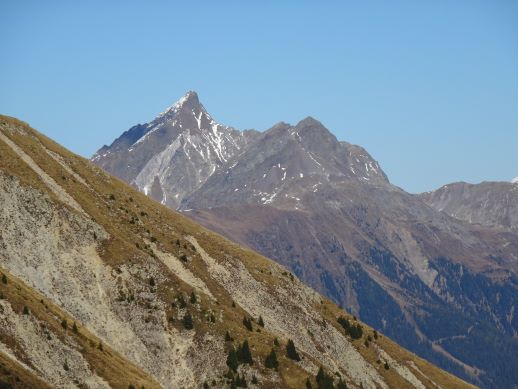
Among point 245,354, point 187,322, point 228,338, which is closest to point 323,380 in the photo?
point 245,354

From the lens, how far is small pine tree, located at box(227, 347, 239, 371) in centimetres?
16562

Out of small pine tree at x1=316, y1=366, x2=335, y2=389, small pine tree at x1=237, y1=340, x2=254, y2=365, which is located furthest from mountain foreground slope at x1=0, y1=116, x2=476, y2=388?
small pine tree at x1=316, y1=366, x2=335, y2=389

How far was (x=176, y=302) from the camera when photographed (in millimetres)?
178625

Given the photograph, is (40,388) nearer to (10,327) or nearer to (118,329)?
(10,327)

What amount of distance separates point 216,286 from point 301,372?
109 ft

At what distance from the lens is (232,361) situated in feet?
546

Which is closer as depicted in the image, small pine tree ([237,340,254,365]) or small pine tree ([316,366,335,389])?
small pine tree ([237,340,254,365])

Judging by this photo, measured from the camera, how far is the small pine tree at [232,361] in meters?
166

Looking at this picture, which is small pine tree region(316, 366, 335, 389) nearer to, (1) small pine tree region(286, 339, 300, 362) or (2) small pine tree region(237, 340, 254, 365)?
(1) small pine tree region(286, 339, 300, 362)

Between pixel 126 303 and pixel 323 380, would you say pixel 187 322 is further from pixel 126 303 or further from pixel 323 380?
pixel 323 380

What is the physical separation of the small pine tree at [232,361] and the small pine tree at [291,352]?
43.2 feet

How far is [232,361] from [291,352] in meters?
15.5

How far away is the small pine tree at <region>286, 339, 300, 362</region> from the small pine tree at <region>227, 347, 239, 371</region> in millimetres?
13163

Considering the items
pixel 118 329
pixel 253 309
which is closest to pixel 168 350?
pixel 118 329
